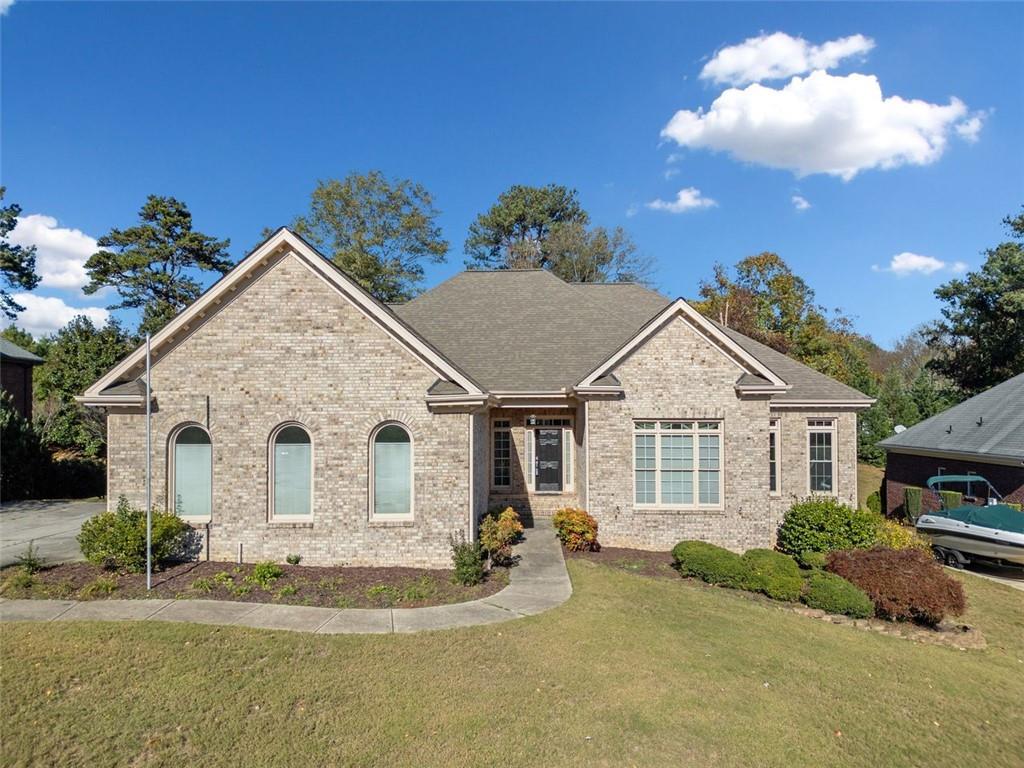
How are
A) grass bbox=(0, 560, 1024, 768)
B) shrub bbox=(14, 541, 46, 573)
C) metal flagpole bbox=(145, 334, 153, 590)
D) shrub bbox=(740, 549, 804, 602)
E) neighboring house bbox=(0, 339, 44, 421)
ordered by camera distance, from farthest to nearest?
neighboring house bbox=(0, 339, 44, 421), shrub bbox=(740, 549, 804, 602), shrub bbox=(14, 541, 46, 573), metal flagpole bbox=(145, 334, 153, 590), grass bbox=(0, 560, 1024, 768)

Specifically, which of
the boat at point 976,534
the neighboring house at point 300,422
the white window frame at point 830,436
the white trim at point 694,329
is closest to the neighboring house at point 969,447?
the boat at point 976,534

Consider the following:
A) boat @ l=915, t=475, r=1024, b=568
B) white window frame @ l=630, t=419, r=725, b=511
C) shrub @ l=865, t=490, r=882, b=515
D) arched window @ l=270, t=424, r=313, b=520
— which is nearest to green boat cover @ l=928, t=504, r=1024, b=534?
boat @ l=915, t=475, r=1024, b=568

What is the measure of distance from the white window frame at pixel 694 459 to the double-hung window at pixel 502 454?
4.52m

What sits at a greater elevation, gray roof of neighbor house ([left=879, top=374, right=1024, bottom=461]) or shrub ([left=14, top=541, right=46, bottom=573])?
gray roof of neighbor house ([left=879, top=374, right=1024, bottom=461])

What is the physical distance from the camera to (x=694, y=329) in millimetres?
14031

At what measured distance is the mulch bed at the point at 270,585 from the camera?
386 inches

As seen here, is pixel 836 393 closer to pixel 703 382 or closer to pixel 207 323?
pixel 703 382

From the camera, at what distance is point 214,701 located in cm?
635

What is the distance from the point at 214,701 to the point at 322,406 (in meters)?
6.43

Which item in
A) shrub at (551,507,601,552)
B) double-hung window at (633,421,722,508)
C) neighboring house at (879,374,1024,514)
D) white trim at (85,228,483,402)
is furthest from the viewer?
neighboring house at (879,374,1024,514)

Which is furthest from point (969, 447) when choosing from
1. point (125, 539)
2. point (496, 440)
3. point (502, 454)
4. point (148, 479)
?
point (125, 539)

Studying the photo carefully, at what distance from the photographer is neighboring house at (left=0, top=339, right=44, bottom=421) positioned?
1265 inches

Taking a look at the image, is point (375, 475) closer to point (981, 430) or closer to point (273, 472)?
point (273, 472)

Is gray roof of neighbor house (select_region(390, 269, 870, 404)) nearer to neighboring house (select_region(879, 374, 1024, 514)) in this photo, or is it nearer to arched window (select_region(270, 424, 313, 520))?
arched window (select_region(270, 424, 313, 520))
